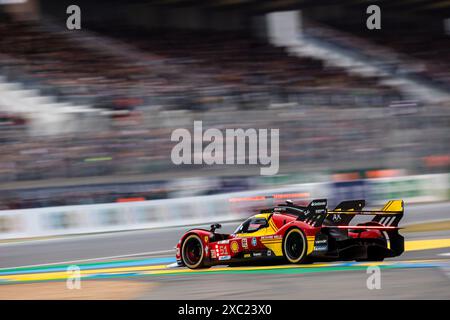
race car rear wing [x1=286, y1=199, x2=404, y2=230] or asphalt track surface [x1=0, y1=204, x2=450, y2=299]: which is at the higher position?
race car rear wing [x1=286, y1=199, x2=404, y2=230]

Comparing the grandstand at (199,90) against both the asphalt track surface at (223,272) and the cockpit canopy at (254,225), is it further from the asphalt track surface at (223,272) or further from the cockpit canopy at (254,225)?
the cockpit canopy at (254,225)

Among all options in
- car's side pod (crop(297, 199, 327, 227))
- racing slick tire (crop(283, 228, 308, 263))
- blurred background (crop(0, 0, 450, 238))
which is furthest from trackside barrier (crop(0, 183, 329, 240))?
car's side pod (crop(297, 199, 327, 227))

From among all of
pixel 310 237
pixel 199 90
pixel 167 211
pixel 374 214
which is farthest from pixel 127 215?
pixel 374 214

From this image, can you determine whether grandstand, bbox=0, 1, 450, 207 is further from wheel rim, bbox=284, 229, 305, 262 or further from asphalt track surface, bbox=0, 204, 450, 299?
wheel rim, bbox=284, 229, 305, 262

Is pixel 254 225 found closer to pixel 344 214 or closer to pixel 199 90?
pixel 344 214

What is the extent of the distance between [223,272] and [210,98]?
9.93 metres

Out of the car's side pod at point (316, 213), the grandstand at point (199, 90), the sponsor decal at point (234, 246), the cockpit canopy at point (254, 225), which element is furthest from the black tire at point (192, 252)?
the grandstand at point (199, 90)

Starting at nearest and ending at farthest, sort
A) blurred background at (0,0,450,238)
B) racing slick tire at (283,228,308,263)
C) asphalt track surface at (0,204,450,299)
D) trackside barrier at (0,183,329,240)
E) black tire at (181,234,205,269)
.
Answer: asphalt track surface at (0,204,450,299) → racing slick tire at (283,228,308,263) → black tire at (181,234,205,269) → trackside barrier at (0,183,329,240) → blurred background at (0,0,450,238)

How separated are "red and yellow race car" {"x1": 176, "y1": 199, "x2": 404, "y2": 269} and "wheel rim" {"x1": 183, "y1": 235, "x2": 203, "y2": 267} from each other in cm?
2

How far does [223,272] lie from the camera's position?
909 centimetres

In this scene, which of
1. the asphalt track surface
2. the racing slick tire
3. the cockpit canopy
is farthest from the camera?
the cockpit canopy

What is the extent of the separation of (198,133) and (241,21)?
18.1 feet

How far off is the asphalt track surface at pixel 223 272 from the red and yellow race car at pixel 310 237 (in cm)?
20

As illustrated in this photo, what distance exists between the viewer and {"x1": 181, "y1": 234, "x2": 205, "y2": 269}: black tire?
30.0 feet
